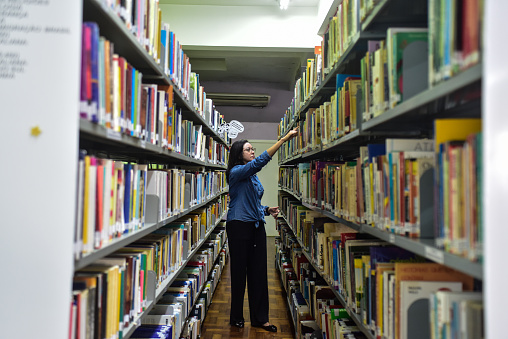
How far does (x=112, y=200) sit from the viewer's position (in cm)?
137

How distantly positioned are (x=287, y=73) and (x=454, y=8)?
676cm

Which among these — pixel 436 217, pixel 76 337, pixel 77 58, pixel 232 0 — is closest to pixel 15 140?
pixel 77 58

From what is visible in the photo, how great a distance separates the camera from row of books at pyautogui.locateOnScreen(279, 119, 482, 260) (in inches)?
33.5

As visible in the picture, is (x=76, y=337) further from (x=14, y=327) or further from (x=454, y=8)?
(x=454, y=8)

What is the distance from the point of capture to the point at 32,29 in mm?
1016

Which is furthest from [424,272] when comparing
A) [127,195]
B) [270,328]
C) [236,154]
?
[270,328]

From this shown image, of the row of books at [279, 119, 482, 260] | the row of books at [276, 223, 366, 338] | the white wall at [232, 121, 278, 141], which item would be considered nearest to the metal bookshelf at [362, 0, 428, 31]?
the row of books at [279, 119, 482, 260]

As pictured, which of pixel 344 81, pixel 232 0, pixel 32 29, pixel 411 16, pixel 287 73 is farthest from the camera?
pixel 287 73

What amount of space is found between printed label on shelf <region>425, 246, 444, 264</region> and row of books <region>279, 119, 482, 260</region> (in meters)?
0.02

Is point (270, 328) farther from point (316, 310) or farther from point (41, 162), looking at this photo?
point (41, 162)

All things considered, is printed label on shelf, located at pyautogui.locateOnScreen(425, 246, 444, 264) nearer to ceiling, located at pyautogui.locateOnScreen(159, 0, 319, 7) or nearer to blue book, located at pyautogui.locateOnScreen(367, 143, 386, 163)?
blue book, located at pyautogui.locateOnScreen(367, 143, 386, 163)

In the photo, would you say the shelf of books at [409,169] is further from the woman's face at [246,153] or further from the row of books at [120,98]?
the woman's face at [246,153]

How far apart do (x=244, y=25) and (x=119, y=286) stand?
4.09m

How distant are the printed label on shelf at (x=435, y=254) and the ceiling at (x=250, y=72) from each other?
13.7ft
